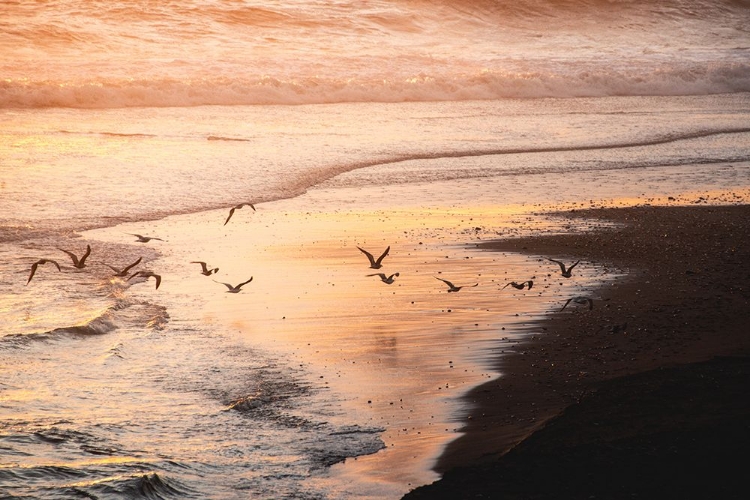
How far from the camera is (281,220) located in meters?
12.4

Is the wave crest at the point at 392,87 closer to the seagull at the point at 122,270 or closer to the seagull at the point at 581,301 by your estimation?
the seagull at the point at 122,270

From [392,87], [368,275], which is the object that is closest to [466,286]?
[368,275]

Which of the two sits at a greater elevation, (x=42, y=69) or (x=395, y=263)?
(x=395, y=263)

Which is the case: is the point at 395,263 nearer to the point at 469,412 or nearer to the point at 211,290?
the point at 211,290

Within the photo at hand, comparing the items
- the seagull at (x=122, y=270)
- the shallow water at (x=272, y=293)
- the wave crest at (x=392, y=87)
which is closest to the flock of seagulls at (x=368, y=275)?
the seagull at (x=122, y=270)

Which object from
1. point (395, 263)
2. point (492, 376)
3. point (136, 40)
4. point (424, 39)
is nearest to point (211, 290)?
point (395, 263)

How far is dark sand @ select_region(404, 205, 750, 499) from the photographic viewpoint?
520cm

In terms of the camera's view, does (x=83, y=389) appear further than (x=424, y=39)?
No

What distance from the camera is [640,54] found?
35156 mm

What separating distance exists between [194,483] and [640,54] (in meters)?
32.1

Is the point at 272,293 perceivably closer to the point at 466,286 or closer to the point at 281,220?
the point at 466,286

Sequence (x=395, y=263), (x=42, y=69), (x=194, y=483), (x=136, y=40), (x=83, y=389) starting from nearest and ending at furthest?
(x=194, y=483) → (x=83, y=389) → (x=395, y=263) → (x=42, y=69) → (x=136, y=40)

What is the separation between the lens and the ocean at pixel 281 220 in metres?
6.07

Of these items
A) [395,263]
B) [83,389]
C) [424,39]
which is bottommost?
[424,39]
